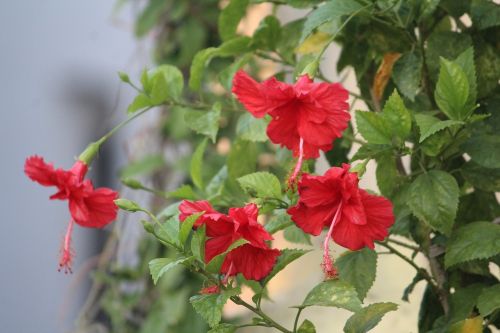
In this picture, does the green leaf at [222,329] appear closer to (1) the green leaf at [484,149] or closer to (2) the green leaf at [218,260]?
(2) the green leaf at [218,260]

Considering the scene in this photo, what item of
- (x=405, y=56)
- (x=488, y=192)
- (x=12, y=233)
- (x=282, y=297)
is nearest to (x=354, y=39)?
(x=405, y=56)

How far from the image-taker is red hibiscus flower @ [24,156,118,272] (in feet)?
2.43

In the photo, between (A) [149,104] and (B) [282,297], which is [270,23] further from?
(B) [282,297]

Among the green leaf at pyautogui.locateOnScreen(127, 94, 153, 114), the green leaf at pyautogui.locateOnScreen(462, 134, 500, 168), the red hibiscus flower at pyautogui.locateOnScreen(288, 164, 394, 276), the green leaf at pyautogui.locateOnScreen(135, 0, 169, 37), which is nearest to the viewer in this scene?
the red hibiscus flower at pyautogui.locateOnScreen(288, 164, 394, 276)

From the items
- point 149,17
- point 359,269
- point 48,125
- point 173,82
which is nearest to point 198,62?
point 173,82

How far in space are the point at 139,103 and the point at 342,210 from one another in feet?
1.06

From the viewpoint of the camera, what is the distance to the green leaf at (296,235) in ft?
2.80

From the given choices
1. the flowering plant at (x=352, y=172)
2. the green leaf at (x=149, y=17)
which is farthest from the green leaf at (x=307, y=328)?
the green leaf at (x=149, y=17)

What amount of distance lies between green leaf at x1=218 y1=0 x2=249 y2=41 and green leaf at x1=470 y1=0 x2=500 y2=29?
26 centimetres

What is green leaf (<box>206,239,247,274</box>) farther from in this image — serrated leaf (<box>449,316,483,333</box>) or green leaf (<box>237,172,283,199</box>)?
serrated leaf (<box>449,316,483,333</box>)

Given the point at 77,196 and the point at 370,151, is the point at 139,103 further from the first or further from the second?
the point at 370,151

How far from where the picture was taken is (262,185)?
69 centimetres

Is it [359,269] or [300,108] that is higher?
[300,108]

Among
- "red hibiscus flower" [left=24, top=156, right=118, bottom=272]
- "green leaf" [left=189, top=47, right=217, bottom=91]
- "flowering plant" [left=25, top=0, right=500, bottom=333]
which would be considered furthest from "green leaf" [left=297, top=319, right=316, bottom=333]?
"green leaf" [left=189, top=47, right=217, bottom=91]
